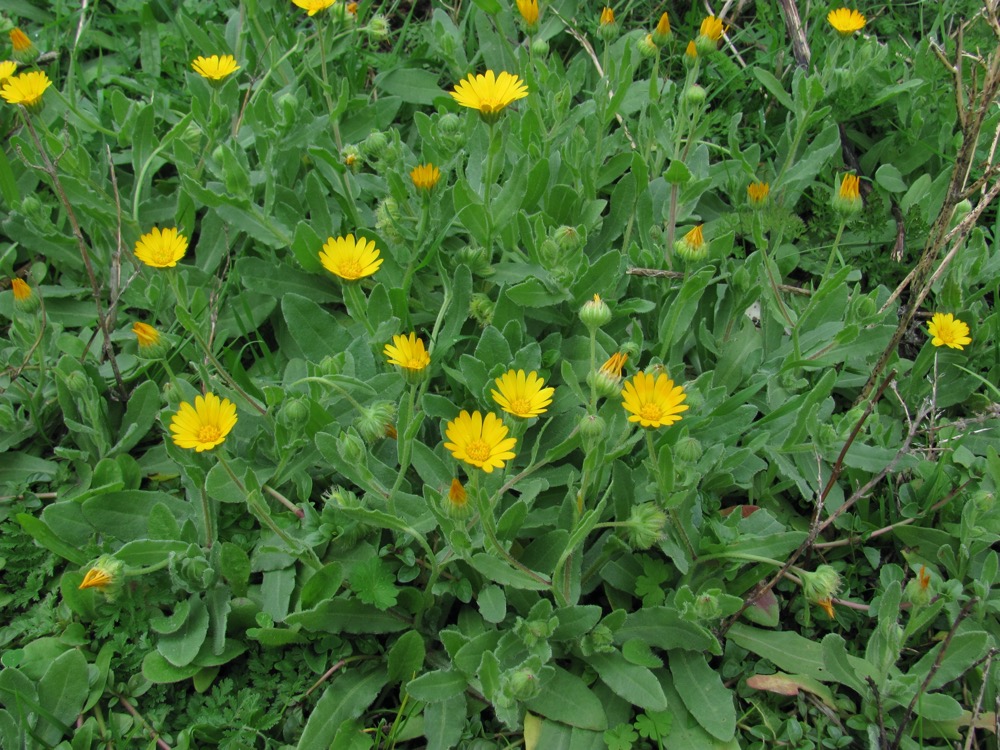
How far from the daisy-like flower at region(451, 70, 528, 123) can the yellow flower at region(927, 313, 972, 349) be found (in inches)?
61.7

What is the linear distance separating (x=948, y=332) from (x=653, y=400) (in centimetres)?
125

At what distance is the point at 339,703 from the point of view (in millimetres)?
2502

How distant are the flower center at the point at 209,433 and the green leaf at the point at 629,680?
1218 mm

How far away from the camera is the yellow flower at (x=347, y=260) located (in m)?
2.82

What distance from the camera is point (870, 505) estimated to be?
3.00 meters

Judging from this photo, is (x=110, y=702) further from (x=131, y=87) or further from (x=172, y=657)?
(x=131, y=87)

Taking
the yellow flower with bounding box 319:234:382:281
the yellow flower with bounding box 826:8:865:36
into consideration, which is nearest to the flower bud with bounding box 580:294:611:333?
the yellow flower with bounding box 319:234:382:281

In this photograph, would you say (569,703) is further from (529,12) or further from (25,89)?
(25,89)

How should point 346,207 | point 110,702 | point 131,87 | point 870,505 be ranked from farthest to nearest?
1. point 131,87
2. point 346,207
3. point 870,505
4. point 110,702

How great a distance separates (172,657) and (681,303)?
6.02ft

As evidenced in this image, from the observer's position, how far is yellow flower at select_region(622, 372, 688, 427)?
2295 mm

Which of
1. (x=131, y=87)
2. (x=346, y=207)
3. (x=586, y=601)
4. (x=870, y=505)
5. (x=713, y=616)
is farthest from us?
(x=131, y=87)

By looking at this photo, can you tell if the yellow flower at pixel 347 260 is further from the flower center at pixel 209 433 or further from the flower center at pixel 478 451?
the flower center at pixel 478 451

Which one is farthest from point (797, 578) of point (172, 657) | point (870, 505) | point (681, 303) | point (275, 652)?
point (172, 657)
